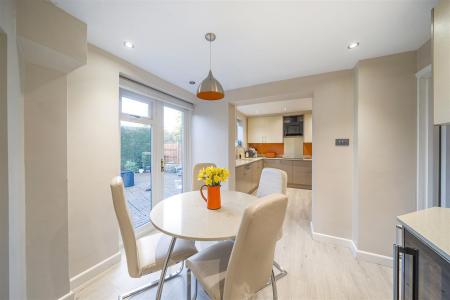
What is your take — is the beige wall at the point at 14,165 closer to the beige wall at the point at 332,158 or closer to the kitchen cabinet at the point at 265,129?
the beige wall at the point at 332,158

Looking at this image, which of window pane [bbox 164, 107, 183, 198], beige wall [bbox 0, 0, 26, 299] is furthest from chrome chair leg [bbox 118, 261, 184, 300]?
window pane [bbox 164, 107, 183, 198]

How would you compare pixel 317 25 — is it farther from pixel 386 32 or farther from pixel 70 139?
pixel 70 139

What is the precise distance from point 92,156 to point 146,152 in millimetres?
939

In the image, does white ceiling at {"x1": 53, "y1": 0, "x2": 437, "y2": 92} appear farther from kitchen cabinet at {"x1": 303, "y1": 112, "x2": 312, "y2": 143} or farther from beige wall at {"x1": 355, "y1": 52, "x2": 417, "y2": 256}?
kitchen cabinet at {"x1": 303, "y1": 112, "x2": 312, "y2": 143}

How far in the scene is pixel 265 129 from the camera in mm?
5805

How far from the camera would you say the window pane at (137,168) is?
93.0 inches

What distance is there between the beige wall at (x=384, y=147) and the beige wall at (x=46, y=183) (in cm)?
302

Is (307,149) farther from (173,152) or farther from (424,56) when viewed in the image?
(173,152)

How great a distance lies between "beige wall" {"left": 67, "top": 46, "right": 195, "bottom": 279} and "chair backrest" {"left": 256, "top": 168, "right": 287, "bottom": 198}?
1.81m

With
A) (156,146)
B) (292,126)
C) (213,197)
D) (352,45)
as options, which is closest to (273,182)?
(213,197)

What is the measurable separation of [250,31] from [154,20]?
839 millimetres

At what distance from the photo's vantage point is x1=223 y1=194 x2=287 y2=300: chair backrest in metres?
0.83

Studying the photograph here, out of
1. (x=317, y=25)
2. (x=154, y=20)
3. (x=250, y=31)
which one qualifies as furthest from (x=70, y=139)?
(x=317, y=25)

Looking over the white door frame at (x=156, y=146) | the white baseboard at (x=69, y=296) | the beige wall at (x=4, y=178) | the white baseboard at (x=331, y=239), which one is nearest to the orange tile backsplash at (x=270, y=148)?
the white baseboard at (x=331, y=239)
